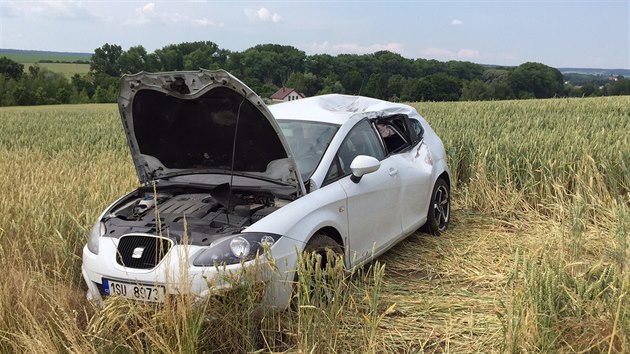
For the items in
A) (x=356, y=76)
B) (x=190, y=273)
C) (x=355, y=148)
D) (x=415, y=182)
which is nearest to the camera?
(x=190, y=273)

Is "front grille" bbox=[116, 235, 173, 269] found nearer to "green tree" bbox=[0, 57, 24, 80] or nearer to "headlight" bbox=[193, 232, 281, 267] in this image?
"headlight" bbox=[193, 232, 281, 267]

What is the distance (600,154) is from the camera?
684cm

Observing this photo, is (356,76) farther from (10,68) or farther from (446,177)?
(10,68)

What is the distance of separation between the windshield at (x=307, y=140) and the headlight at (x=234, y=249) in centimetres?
86

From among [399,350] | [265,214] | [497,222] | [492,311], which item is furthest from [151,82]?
[497,222]

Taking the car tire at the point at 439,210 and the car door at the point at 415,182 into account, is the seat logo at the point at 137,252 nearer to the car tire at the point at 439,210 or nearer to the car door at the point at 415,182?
the car door at the point at 415,182

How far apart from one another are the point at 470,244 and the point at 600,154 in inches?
101

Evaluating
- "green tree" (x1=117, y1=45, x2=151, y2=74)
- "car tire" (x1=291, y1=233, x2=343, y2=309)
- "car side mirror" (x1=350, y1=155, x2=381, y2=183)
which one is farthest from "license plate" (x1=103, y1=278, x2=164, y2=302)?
"green tree" (x1=117, y1=45, x2=151, y2=74)

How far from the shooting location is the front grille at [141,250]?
11.1 feet

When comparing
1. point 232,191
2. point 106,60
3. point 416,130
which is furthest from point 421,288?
point 106,60

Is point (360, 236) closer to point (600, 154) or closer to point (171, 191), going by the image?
point (171, 191)

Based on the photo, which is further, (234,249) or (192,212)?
(192,212)

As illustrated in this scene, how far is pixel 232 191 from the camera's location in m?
4.18

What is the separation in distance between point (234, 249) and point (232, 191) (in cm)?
91
